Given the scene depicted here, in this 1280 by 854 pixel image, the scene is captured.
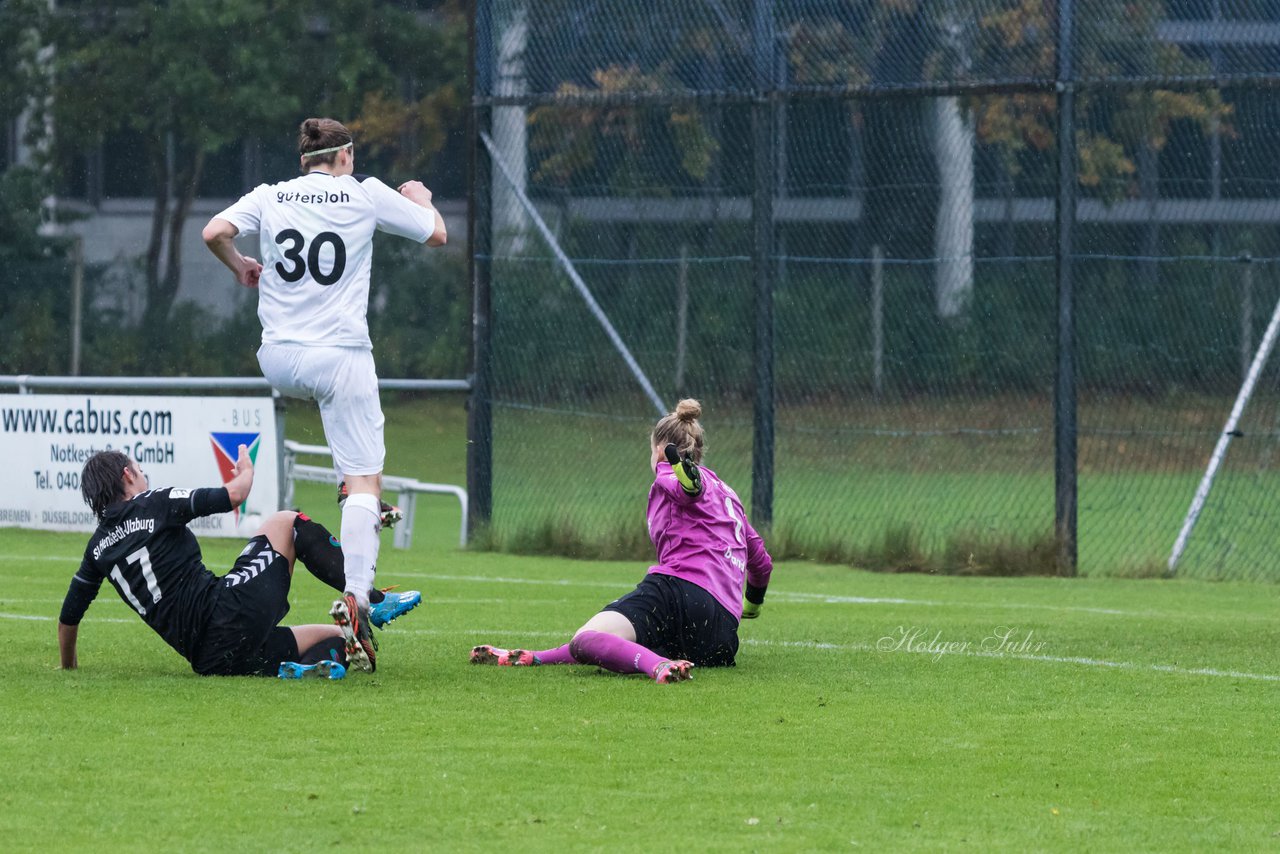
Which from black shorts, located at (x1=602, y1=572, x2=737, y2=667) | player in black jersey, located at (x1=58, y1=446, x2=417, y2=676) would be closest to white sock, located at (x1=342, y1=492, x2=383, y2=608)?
player in black jersey, located at (x1=58, y1=446, x2=417, y2=676)

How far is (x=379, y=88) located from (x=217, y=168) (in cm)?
271

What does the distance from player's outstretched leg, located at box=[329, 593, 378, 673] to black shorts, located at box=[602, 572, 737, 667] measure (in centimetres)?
96

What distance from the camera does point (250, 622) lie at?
7129 millimetres

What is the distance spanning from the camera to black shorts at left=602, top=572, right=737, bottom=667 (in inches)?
293

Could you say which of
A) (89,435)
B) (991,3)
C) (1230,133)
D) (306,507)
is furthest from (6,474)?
(1230,133)

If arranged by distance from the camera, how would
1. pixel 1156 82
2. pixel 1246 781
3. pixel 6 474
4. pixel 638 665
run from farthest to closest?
pixel 6 474, pixel 1156 82, pixel 638 665, pixel 1246 781

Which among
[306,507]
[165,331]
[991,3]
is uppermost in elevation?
[991,3]

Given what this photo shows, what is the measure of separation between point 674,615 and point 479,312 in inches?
309

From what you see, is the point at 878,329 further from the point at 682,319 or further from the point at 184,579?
the point at 184,579

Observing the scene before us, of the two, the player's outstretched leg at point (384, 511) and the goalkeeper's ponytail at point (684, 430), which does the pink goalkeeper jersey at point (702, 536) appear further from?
the player's outstretched leg at point (384, 511)

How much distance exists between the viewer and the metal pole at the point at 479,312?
14.9m

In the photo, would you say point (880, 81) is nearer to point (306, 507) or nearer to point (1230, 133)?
point (1230, 133)

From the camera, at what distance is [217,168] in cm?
2423

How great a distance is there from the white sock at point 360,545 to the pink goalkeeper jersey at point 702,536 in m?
1.11
